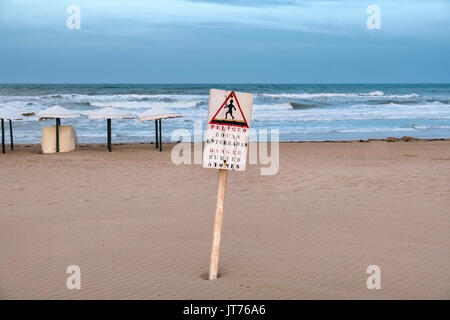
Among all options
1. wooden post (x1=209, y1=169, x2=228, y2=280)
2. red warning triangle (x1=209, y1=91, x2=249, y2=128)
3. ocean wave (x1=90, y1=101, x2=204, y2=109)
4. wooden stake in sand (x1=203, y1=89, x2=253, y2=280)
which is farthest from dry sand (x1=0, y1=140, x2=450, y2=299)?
ocean wave (x1=90, y1=101, x2=204, y2=109)

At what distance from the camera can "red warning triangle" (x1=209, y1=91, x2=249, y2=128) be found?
4.46 meters

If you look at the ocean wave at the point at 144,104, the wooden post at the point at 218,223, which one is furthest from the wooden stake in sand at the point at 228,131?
the ocean wave at the point at 144,104

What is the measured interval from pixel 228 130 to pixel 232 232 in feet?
8.67

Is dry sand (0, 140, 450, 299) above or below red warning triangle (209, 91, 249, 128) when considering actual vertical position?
below

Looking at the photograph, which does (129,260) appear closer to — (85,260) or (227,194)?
(85,260)

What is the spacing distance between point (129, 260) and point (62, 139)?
1163 centimetres

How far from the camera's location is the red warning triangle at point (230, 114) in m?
4.46

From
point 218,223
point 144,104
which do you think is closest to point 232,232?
point 218,223

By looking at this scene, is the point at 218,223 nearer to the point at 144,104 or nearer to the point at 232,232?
the point at 232,232

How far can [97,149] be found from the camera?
57.2ft

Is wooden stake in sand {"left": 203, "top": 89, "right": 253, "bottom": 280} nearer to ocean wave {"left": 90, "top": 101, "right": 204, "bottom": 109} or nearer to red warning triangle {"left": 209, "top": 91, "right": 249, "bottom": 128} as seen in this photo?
red warning triangle {"left": 209, "top": 91, "right": 249, "bottom": 128}
